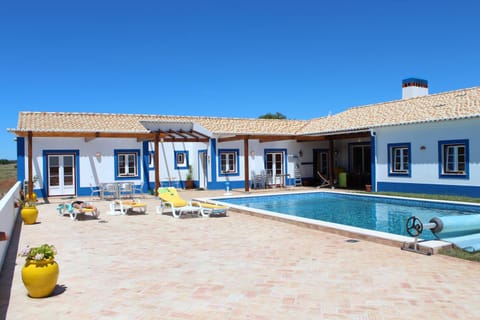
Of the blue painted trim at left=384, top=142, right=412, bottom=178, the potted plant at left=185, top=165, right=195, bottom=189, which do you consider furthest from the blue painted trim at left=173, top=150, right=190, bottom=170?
the blue painted trim at left=384, top=142, right=412, bottom=178

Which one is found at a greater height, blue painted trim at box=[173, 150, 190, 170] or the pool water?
blue painted trim at box=[173, 150, 190, 170]

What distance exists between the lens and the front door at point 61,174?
60.6ft

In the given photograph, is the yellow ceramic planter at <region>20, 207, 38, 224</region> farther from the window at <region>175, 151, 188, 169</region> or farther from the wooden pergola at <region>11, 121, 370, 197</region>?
the window at <region>175, 151, 188, 169</region>

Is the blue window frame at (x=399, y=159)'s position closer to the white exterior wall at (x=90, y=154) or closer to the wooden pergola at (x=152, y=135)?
the wooden pergola at (x=152, y=135)

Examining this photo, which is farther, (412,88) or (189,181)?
(412,88)

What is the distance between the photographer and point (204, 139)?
1970 centimetres

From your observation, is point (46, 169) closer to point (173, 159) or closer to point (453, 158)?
point (173, 159)

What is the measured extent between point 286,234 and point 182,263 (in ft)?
9.98

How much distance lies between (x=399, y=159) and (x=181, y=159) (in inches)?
440

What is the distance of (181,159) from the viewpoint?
2261 cm

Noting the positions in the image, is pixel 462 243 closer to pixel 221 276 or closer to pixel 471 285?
pixel 471 285

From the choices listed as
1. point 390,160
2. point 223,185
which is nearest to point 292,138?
point 223,185

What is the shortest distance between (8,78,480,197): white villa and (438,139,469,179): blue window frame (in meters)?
0.04

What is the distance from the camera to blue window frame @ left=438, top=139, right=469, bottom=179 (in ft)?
48.6
